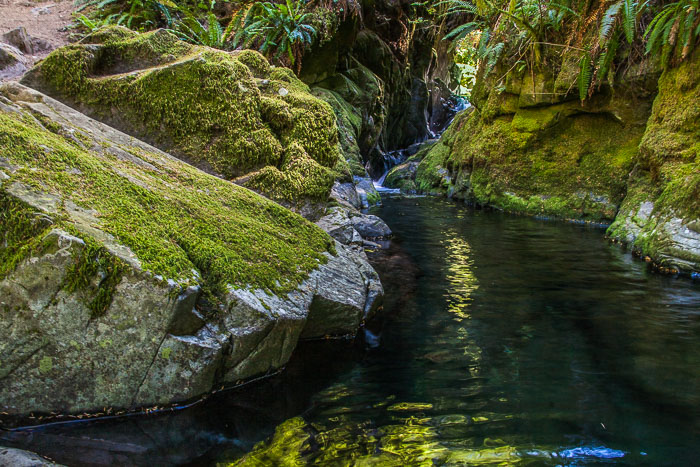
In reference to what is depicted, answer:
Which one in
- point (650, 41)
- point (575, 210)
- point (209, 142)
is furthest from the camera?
point (575, 210)

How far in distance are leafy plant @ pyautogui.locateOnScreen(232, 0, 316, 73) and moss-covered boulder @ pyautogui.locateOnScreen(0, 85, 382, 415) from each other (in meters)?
8.66

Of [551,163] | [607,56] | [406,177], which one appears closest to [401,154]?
[406,177]

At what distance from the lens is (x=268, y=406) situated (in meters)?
2.75

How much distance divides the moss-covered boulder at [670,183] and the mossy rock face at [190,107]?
5.01 m

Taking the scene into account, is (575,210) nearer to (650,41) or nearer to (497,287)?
(650,41)

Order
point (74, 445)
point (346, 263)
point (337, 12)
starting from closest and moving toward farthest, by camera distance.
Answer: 1. point (74, 445)
2. point (346, 263)
3. point (337, 12)

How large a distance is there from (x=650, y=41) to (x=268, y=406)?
898cm

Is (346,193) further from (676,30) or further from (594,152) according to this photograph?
(676,30)

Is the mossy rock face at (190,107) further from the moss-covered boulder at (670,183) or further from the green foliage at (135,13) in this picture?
the green foliage at (135,13)

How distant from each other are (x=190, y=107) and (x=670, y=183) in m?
7.41

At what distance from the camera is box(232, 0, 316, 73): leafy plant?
11.4m

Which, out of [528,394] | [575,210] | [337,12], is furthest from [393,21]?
[528,394]

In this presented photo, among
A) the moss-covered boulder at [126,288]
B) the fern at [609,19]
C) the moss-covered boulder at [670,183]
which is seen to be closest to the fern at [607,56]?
the fern at [609,19]

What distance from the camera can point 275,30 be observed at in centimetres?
1162
